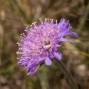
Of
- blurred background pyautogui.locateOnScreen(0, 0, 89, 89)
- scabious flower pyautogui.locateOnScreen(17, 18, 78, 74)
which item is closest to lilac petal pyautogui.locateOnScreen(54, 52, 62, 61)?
scabious flower pyautogui.locateOnScreen(17, 18, 78, 74)

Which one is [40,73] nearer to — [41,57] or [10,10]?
[10,10]

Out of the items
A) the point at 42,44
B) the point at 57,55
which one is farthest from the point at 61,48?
the point at 57,55

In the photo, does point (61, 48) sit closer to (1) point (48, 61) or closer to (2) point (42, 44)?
(2) point (42, 44)

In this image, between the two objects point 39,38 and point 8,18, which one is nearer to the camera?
point 39,38

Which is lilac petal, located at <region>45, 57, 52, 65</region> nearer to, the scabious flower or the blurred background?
the scabious flower

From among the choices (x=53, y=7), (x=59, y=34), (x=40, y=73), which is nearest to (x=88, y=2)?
(x=59, y=34)
